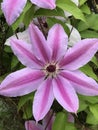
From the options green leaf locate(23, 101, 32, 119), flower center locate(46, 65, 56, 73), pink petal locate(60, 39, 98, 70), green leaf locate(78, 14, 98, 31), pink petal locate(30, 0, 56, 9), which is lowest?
green leaf locate(23, 101, 32, 119)

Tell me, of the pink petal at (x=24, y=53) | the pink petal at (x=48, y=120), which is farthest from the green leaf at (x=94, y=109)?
the pink petal at (x=24, y=53)

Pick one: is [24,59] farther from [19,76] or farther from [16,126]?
[16,126]

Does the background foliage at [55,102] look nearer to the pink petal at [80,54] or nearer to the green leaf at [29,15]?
the green leaf at [29,15]

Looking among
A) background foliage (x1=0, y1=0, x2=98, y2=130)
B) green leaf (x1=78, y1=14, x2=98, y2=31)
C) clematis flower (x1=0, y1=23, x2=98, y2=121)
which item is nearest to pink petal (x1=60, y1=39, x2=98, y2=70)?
clematis flower (x1=0, y1=23, x2=98, y2=121)

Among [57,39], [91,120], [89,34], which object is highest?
[57,39]

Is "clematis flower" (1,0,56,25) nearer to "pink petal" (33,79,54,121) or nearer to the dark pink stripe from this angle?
the dark pink stripe

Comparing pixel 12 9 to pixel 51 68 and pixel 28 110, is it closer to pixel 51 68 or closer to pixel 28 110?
pixel 51 68

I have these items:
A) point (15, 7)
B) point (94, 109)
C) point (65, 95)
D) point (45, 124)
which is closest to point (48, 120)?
point (45, 124)
